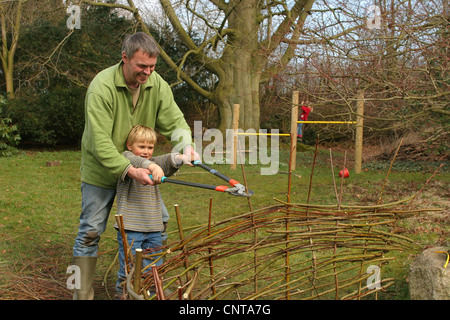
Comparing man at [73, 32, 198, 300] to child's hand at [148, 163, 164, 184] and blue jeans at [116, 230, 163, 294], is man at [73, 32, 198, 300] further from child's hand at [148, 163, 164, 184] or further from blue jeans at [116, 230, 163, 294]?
blue jeans at [116, 230, 163, 294]

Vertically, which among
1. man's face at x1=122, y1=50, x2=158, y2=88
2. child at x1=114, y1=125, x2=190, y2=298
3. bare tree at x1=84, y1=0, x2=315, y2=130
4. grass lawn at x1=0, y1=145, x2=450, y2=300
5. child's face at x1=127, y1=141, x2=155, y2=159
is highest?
bare tree at x1=84, y1=0, x2=315, y2=130

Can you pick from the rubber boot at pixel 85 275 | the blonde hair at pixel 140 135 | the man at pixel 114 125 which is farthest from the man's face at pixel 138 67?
the rubber boot at pixel 85 275

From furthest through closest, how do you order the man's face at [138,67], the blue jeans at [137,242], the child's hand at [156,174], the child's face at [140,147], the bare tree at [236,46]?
the bare tree at [236,46], the child's face at [140,147], the blue jeans at [137,242], the man's face at [138,67], the child's hand at [156,174]

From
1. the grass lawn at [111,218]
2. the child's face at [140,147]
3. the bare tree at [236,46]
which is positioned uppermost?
the bare tree at [236,46]

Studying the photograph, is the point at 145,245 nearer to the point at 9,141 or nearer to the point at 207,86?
the point at 9,141

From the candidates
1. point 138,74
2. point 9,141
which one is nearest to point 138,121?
point 138,74

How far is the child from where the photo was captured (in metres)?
2.83

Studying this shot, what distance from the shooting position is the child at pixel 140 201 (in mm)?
2826

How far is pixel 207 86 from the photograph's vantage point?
16547mm

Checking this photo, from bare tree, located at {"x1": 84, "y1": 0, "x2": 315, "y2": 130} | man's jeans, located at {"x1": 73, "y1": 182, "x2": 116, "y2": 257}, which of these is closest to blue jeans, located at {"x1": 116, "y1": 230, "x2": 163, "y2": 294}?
man's jeans, located at {"x1": 73, "y1": 182, "x2": 116, "y2": 257}

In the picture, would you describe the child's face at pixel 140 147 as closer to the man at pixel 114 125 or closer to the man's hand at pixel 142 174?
the man at pixel 114 125

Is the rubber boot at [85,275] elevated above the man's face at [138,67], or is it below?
below

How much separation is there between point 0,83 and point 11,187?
33.0 feet

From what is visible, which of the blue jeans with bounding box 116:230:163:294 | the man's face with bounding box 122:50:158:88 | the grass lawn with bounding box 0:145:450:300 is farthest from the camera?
the grass lawn with bounding box 0:145:450:300
